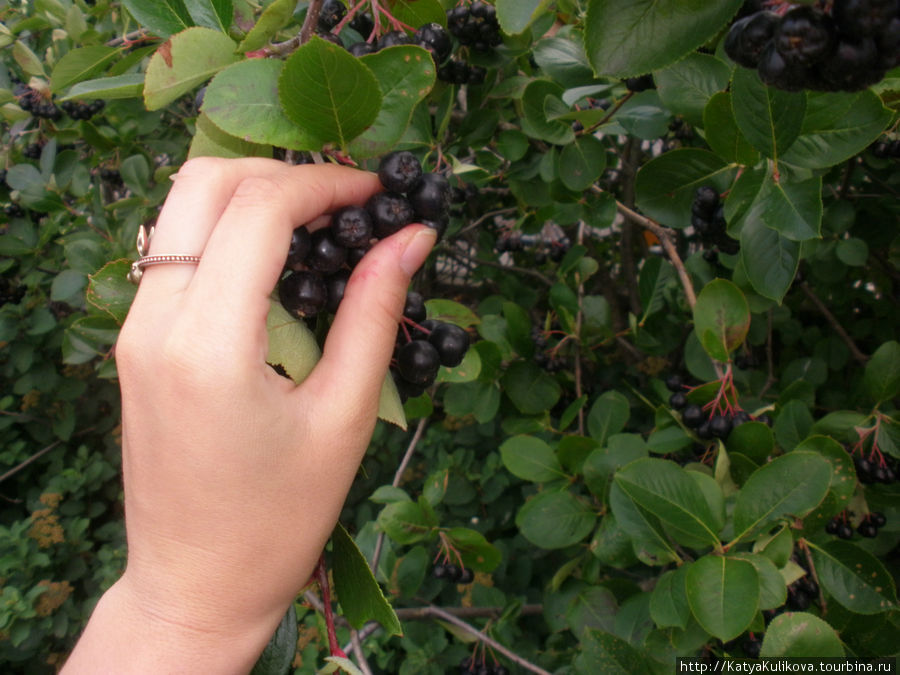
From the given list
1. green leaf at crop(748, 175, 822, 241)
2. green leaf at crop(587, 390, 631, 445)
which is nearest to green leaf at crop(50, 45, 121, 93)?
green leaf at crop(748, 175, 822, 241)

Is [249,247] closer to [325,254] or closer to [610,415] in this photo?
[325,254]

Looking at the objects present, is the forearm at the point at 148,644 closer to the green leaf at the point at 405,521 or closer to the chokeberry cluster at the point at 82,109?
the green leaf at the point at 405,521

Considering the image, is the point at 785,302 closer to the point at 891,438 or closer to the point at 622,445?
the point at 891,438

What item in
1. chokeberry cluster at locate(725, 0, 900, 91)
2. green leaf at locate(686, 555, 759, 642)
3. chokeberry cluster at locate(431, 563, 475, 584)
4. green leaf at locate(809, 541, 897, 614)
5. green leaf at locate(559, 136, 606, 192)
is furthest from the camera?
chokeberry cluster at locate(431, 563, 475, 584)

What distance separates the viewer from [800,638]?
105cm

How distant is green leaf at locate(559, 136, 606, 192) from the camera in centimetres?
157

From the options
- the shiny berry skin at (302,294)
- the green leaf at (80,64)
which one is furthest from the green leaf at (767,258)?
the green leaf at (80,64)

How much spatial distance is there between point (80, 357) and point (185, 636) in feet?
5.58

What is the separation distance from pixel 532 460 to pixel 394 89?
128 cm

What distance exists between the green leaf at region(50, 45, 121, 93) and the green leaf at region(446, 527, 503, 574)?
157cm

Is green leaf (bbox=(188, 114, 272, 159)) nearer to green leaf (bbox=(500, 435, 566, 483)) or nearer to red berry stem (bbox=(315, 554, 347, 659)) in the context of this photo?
red berry stem (bbox=(315, 554, 347, 659))

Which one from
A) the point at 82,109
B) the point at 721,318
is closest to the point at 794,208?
the point at 721,318

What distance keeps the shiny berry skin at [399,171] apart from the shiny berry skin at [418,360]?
29cm

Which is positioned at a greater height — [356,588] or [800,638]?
[356,588]
